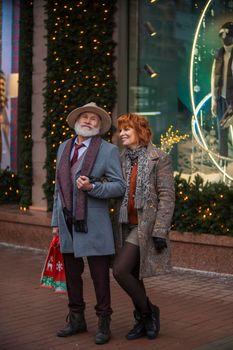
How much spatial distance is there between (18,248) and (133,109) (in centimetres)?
279

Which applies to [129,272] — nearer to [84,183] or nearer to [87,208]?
[87,208]

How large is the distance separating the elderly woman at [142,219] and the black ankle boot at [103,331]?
20 cm

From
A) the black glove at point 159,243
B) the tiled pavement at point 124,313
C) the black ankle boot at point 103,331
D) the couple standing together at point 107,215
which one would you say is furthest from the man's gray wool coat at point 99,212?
the tiled pavement at point 124,313

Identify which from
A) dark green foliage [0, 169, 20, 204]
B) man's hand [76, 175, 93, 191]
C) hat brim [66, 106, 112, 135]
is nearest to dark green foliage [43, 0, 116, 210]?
dark green foliage [0, 169, 20, 204]

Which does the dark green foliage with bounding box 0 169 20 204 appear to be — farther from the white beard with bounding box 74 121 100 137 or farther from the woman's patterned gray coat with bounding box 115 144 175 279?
the woman's patterned gray coat with bounding box 115 144 175 279

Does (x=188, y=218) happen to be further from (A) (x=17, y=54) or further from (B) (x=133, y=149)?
(A) (x=17, y=54)

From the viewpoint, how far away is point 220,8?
32.0 feet

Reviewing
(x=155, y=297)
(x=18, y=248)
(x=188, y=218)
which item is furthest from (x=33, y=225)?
(x=155, y=297)

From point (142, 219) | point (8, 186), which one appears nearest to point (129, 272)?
point (142, 219)

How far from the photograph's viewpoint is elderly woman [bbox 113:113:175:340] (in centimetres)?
565

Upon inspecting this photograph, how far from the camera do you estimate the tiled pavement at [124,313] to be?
5.78 meters

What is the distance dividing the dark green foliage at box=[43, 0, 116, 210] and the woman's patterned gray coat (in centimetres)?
475

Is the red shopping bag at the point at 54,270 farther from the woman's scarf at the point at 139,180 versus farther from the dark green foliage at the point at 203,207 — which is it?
the dark green foliage at the point at 203,207

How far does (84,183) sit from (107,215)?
0.42 metres
